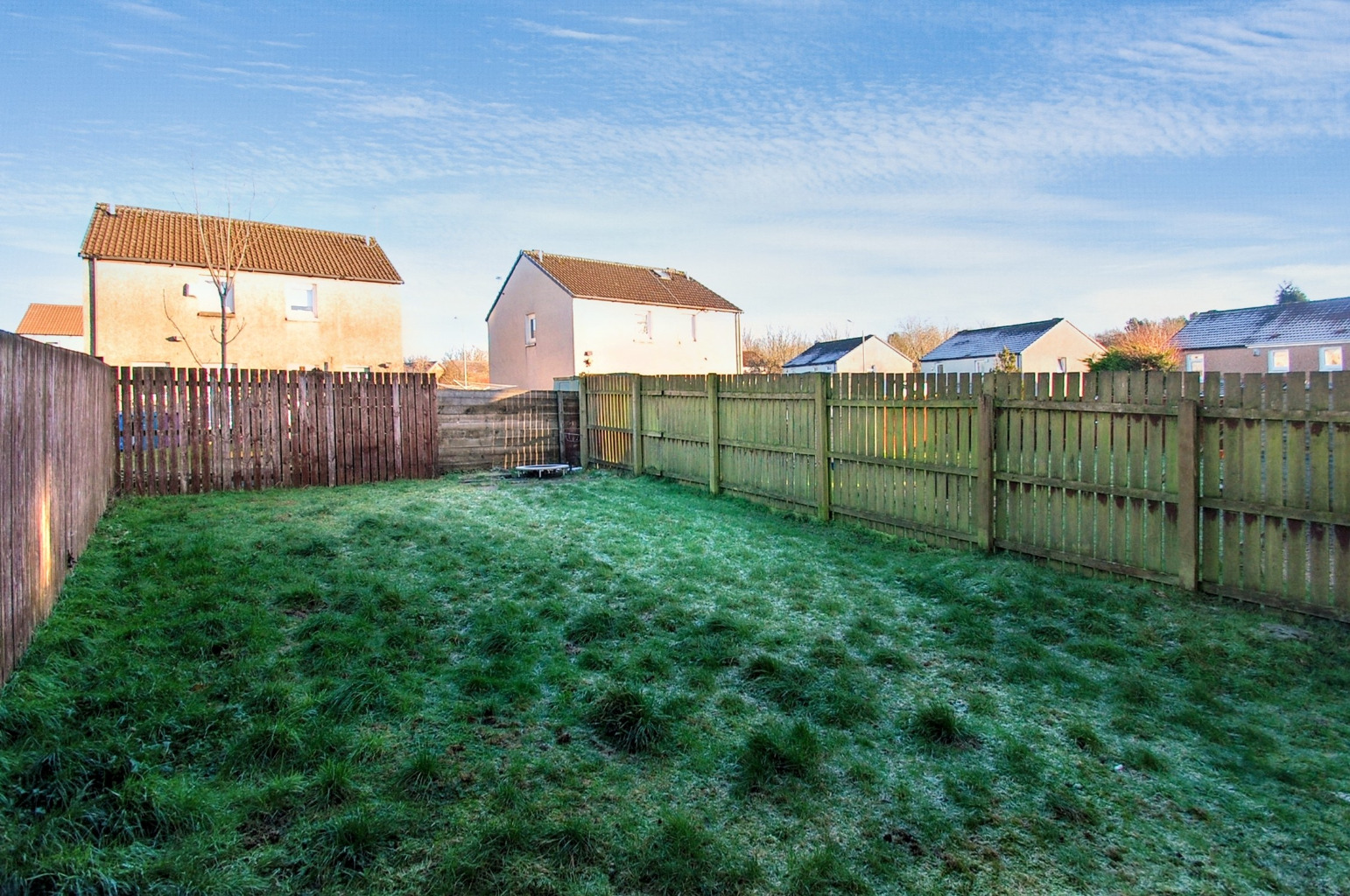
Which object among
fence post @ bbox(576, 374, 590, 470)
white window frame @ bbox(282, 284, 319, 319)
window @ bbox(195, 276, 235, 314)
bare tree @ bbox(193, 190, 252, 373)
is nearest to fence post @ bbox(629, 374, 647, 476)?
fence post @ bbox(576, 374, 590, 470)

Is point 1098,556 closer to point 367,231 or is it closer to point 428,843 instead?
point 428,843

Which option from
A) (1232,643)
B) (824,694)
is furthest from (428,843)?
(1232,643)

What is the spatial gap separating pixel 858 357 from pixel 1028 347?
1124 centimetres

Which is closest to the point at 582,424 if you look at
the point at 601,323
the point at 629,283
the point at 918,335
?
the point at 601,323

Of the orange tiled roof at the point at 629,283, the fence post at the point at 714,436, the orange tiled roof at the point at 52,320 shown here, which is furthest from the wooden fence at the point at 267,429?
the orange tiled roof at the point at 52,320

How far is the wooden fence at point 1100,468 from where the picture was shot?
4.64 m

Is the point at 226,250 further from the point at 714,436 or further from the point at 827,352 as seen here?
the point at 827,352

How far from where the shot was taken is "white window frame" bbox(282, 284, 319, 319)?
2431 centimetres

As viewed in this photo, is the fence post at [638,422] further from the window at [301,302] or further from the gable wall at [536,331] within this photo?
the window at [301,302]

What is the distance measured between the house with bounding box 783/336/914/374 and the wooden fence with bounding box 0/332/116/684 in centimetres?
4429

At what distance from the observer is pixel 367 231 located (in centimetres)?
2778

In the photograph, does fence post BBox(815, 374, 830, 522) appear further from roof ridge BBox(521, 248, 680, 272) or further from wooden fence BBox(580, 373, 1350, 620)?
roof ridge BBox(521, 248, 680, 272)

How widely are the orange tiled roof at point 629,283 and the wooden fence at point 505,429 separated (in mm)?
14127

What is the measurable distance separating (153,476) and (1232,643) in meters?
12.5
